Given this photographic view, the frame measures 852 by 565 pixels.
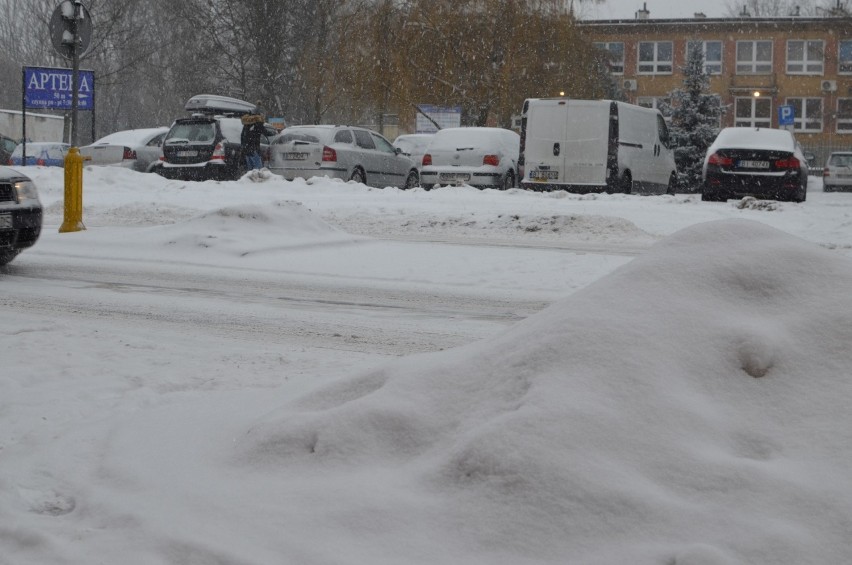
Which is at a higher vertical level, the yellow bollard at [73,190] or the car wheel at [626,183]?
the car wheel at [626,183]

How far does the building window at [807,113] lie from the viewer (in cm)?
5816

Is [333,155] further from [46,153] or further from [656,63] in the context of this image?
[656,63]

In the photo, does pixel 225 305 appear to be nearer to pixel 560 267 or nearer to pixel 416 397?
pixel 560 267

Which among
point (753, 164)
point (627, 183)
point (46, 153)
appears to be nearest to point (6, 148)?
point (46, 153)

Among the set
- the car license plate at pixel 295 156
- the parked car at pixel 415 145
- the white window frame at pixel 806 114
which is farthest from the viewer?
the white window frame at pixel 806 114

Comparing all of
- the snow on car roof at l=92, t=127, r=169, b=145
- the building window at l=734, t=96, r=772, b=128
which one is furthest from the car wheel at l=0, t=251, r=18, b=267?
the building window at l=734, t=96, r=772, b=128

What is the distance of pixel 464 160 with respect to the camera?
20156 millimetres

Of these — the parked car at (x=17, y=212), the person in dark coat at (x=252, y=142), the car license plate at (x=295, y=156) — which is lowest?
the parked car at (x=17, y=212)

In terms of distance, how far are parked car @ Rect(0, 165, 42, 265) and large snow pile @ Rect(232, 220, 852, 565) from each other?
6.18 m

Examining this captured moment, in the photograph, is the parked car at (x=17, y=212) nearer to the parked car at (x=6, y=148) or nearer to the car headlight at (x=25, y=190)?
the car headlight at (x=25, y=190)

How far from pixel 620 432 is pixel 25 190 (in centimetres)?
758

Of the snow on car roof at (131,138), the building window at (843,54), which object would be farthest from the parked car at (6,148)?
the building window at (843,54)

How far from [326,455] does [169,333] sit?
3069 mm

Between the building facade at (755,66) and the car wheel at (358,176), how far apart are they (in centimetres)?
3997
